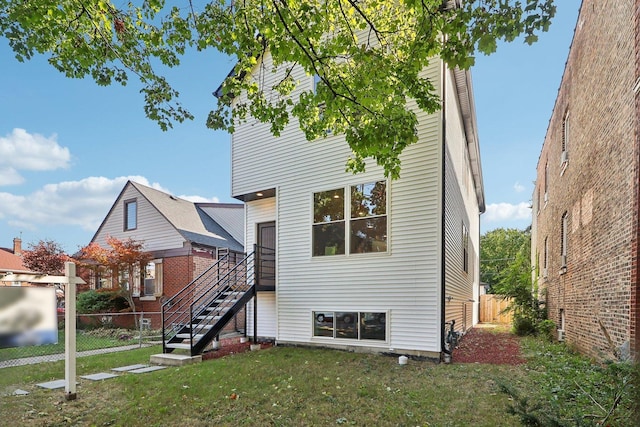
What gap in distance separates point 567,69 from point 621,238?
6941mm

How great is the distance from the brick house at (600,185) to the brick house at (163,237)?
432 inches

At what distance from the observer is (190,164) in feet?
32.2

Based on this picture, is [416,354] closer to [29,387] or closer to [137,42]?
[29,387]

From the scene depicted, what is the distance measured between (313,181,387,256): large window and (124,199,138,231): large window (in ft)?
38.4

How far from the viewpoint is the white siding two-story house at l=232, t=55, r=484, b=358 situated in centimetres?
806

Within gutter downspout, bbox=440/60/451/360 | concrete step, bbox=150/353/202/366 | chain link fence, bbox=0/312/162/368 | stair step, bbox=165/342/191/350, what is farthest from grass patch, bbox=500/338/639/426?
chain link fence, bbox=0/312/162/368

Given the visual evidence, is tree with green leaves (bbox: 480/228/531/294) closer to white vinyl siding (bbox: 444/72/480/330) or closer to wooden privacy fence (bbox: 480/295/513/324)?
wooden privacy fence (bbox: 480/295/513/324)

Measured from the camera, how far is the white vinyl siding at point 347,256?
802 centimetres

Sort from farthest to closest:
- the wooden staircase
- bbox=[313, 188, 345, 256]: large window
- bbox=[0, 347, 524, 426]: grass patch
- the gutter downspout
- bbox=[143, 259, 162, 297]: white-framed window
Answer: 1. bbox=[143, 259, 162, 297]: white-framed window
2. bbox=[313, 188, 345, 256]: large window
3. the wooden staircase
4. the gutter downspout
5. bbox=[0, 347, 524, 426]: grass patch

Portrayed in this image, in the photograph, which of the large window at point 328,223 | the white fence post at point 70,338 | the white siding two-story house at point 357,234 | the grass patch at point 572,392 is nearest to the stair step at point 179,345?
the white siding two-story house at point 357,234

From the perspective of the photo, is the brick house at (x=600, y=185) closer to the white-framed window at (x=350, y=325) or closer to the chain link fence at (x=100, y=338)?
the white-framed window at (x=350, y=325)

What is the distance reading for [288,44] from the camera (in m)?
5.43

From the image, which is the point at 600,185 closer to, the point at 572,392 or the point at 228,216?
the point at 572,392

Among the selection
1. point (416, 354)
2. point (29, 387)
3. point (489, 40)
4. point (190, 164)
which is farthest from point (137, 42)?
point (416, 354)
